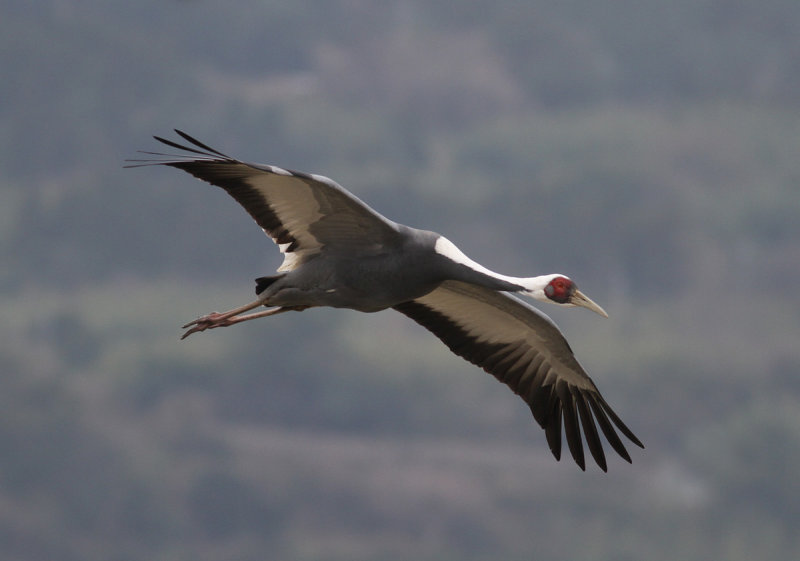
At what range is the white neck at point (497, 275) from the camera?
41.8ft

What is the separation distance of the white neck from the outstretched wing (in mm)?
500

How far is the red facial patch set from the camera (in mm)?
12844

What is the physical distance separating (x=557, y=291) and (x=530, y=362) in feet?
7.77

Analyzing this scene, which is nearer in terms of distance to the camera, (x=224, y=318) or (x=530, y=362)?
(x=224, y=318)

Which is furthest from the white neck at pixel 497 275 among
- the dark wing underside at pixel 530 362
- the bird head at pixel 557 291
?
the dark wing underside at pixel 530 362

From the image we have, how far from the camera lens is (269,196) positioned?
41.7 feet

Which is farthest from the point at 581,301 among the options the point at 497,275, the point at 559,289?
the point at 497,275

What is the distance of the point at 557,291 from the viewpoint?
42.1 feet

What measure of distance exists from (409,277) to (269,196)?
1666 millimetres

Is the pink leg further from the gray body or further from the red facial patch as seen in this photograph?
the red facial patch

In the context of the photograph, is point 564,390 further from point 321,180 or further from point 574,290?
point 321,180

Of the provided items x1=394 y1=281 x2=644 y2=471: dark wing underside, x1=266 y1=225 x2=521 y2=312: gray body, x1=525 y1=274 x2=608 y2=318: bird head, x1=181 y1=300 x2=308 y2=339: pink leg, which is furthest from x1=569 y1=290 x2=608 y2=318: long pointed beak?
x1=181 y1=300 x2=308 y2=339: pink leg

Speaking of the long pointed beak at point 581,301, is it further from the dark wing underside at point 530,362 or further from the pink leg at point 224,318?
the pink leg at point 224,318

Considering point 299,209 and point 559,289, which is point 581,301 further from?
point 299,209
